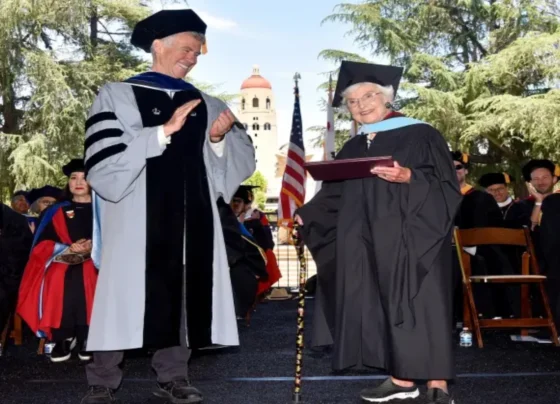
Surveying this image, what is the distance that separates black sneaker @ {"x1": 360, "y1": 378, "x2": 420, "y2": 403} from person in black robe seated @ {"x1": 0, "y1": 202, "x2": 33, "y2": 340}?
3.97m

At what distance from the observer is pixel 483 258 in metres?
9.06

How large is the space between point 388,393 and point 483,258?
4459 mm

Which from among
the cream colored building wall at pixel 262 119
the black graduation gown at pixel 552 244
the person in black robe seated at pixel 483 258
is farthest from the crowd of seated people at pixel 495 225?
the cream colored building wall at pixel 262 119

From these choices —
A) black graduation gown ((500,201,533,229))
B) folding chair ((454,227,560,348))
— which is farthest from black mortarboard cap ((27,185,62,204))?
black graduation gown ((500,201,533,229))

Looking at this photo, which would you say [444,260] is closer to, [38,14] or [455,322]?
[455,322]

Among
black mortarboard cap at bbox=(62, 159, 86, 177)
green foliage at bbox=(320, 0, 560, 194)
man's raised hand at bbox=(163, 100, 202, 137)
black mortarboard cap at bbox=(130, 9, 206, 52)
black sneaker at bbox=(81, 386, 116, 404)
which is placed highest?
green foliage at bbox=(320, 0, 560, 194)

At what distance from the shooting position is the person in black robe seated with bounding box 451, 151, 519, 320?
884 cm

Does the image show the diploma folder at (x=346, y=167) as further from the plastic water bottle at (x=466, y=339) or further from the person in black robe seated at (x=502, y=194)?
the person in black robe seated at (x=502, y=194)

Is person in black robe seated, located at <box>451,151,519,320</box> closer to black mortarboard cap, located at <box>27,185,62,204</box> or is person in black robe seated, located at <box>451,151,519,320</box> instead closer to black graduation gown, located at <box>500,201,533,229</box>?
black graduation gown, located at <box>500,201,533,229</box>

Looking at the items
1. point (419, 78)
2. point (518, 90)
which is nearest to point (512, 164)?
point (518, 90)

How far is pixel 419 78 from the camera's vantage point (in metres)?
25.7

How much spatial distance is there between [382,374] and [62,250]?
2853 millimetres

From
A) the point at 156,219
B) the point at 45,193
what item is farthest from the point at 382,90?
the point at 45,193

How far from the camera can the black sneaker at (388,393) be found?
489 cm
